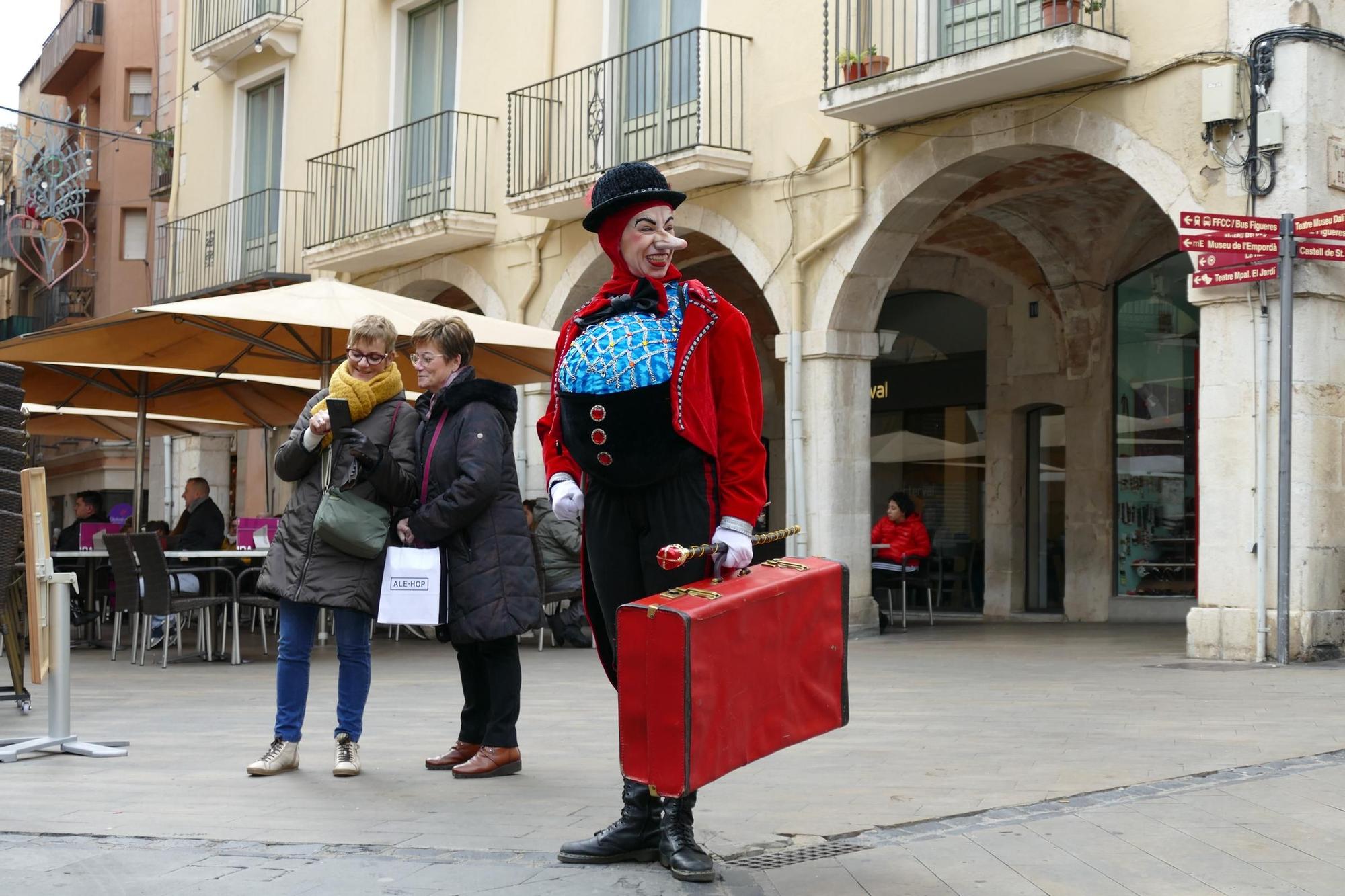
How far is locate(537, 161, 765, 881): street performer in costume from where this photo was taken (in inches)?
169

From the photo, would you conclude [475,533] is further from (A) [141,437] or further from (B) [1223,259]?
(A) [141,437]

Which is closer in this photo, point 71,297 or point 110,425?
point 110,425

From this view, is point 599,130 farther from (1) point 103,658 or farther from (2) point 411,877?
(2) point 411,877

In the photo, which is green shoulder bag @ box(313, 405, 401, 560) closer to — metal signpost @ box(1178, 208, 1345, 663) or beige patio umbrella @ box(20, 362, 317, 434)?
metal signpost @ box(1178, 208, 1345, 663)

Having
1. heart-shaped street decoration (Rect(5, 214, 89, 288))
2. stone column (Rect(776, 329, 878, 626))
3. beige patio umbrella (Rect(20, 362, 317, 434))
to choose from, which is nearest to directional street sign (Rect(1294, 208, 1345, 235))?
stone column (Rect(776, 329, 878, 626))

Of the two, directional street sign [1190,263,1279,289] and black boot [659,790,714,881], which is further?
directional street sign [1190,263,1279,289]

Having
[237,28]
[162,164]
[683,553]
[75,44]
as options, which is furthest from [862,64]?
[75,44]

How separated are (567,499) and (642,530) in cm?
23

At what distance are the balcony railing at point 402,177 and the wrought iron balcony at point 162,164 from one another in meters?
8.46

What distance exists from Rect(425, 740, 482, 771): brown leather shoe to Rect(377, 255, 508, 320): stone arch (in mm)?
11437

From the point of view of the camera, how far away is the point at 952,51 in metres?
12.9

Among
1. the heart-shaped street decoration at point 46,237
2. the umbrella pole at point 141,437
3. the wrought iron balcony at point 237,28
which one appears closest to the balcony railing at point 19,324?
the heart-shaped street decoration at point 46,237

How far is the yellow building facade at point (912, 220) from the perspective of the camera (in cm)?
1075

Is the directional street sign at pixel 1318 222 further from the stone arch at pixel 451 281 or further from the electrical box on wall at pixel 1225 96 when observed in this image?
the stone arch at pixel 451 281
